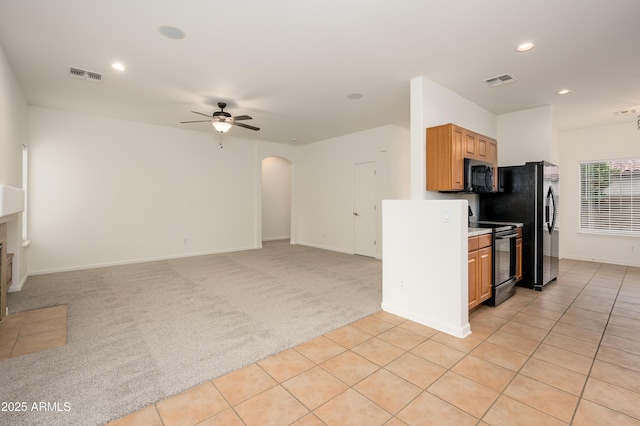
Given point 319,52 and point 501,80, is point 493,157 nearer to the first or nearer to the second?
point 501,80

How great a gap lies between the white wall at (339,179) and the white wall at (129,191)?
158 cm

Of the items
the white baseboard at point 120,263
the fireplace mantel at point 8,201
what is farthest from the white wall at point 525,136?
the fireplace mantel at point 8,201

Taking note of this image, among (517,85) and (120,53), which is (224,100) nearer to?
(120,53)

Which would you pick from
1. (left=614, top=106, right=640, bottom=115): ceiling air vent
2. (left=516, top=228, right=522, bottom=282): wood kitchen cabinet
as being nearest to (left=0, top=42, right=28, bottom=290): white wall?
(left=516, top=228, right=522, bottom=282): wood kitchen cabinet

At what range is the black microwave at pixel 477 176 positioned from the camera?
12.4 ft

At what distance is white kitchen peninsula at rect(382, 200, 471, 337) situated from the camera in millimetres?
2852

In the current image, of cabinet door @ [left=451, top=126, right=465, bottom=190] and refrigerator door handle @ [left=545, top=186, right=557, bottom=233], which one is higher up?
cabinet door @ [left=451, top=126, right=465, bottom=190]

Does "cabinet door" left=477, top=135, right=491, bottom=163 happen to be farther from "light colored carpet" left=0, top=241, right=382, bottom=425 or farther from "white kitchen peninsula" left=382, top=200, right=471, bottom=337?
"light colored carpet" left=0, top=241, right=382, bottom=425

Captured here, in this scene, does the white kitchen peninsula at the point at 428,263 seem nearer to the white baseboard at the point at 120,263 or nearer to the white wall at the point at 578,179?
the white baseboard at the point at 120,263

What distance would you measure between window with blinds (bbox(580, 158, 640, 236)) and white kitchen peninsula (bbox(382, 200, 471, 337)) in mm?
5344

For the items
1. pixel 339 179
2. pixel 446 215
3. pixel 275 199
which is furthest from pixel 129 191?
pixel 446 215

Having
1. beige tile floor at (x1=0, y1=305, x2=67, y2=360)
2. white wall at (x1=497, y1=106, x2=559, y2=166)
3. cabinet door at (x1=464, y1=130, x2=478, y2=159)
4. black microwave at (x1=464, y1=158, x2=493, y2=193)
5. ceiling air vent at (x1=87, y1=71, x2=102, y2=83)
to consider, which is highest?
ceiling air vent at (x1=87, y1=71, x2=102, y2=83)

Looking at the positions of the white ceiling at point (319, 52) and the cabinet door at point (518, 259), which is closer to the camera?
the white ceiling at point (319, 52)

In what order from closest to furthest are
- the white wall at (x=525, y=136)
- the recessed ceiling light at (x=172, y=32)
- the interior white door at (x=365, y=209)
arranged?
the recessed ceiling light at (x=172, y=32) → the white wall at (x=525, y=136) → the interior white door at (x=365, y=209)
